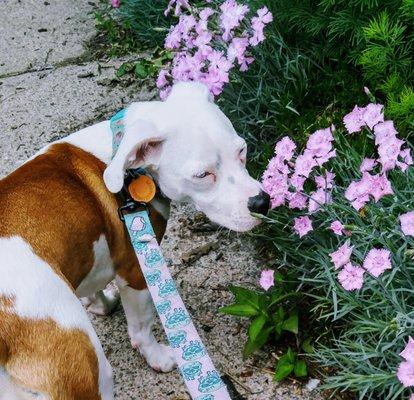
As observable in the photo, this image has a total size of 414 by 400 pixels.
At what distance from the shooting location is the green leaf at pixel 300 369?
10.7ft

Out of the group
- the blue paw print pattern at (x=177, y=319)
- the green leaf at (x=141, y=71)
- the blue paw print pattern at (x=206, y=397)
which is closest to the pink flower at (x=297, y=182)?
the blue paw print pattern at (x=177, y=319)

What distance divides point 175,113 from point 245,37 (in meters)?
1.07

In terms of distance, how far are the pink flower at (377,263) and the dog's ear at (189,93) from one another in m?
1.03

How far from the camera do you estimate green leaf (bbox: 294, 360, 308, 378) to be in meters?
3.26

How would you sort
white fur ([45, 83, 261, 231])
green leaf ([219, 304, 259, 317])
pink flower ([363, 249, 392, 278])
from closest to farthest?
pink flower ([363, 249, 392, 278]), white fur ([45, 83, 261, 231]), green leaf ([219, 304, 259, 317])

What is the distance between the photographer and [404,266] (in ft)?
9.61

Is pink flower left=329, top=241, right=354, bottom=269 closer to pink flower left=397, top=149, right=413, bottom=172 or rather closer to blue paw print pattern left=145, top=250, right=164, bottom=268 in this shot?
pink flower left=397, top=149, right=413, bottom=172

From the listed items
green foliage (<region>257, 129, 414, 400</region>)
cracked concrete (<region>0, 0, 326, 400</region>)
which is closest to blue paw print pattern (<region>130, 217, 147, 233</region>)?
green foliage (<region>257, 129, 414, 400</region>)

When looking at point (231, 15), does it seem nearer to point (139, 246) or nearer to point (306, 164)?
point (306, 164)

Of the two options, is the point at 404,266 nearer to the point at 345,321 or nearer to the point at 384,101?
the point at 345,321

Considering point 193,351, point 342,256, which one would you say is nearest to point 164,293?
point 193,351

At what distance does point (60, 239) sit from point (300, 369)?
1.23 meters

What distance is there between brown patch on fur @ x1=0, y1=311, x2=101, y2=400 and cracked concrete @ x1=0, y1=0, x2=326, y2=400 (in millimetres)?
1010

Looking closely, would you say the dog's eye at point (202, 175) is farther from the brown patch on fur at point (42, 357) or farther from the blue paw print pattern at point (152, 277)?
the brown patch on fur at point (42, 357)
